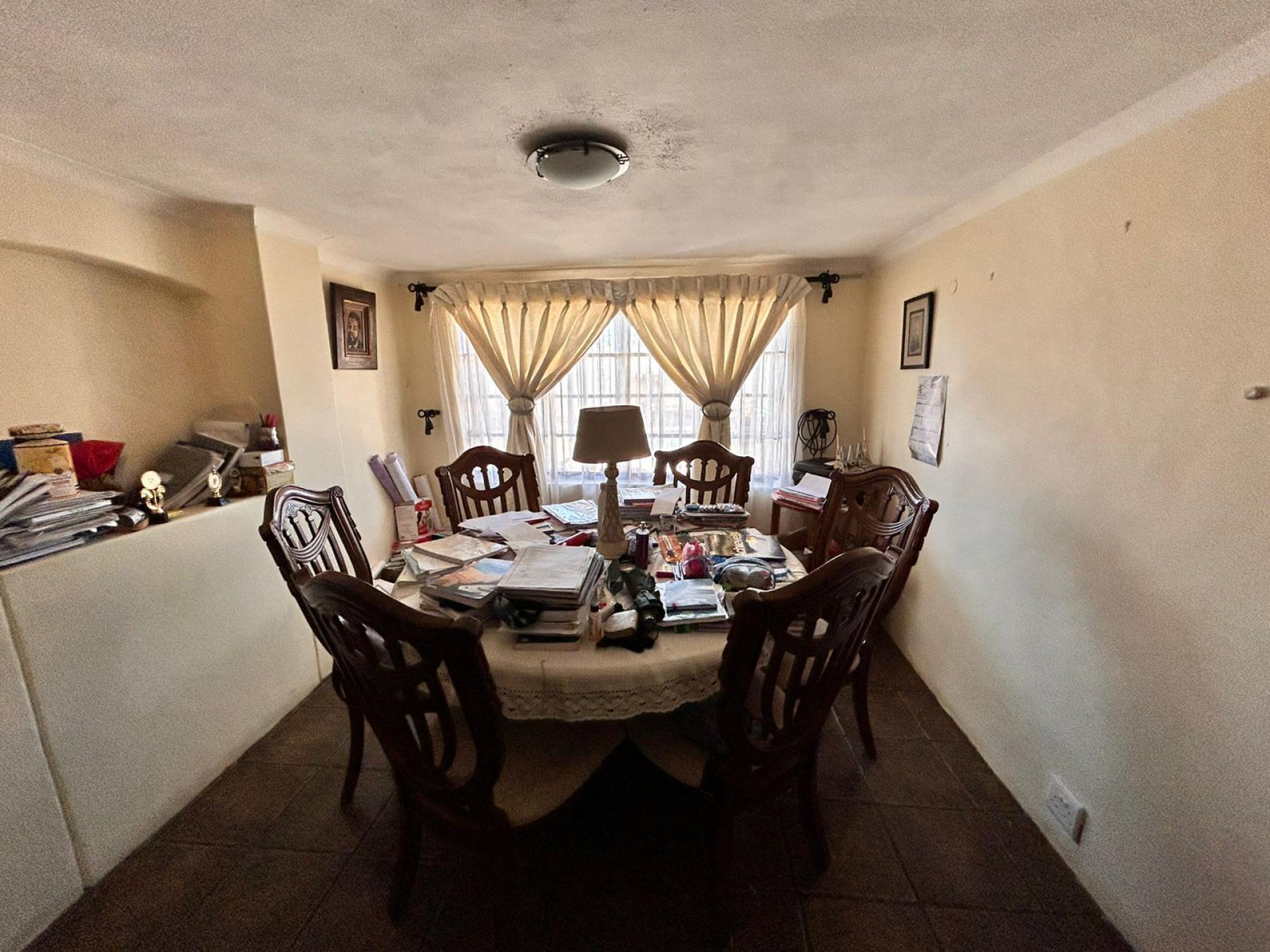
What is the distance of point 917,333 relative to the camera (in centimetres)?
236

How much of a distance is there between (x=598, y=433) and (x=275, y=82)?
113cm

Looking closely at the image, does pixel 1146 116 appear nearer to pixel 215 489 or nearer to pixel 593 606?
pixel 593 606

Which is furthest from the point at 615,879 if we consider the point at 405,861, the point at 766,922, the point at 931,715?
the point at 931,715

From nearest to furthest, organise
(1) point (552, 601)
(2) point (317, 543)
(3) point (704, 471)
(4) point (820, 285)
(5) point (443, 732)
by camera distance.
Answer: (5) point (443, 732)
(1) point (552, 601)
(2) point (317, 543)
(3) point (704, 471)
(4) point (820, 285)

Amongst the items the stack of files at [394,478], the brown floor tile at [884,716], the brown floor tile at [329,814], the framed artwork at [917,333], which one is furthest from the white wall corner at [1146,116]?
the stack of files at [394,478]

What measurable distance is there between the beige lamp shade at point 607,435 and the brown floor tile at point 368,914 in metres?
1.30

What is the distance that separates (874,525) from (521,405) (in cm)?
227

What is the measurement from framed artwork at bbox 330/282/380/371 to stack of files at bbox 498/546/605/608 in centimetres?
199

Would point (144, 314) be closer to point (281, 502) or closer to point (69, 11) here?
point (281, 502)

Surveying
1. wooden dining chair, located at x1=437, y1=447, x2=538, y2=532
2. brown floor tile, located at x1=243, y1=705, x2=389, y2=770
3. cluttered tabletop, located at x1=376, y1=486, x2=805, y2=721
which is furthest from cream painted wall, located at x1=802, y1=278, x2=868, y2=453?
brown floor tile, located at x1=243, y1=705, x2=389, y2=770

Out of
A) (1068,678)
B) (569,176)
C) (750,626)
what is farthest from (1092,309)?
(569,176)

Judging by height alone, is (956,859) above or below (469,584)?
below

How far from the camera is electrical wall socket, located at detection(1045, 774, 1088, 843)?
136 cm

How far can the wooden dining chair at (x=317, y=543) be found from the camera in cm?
139
